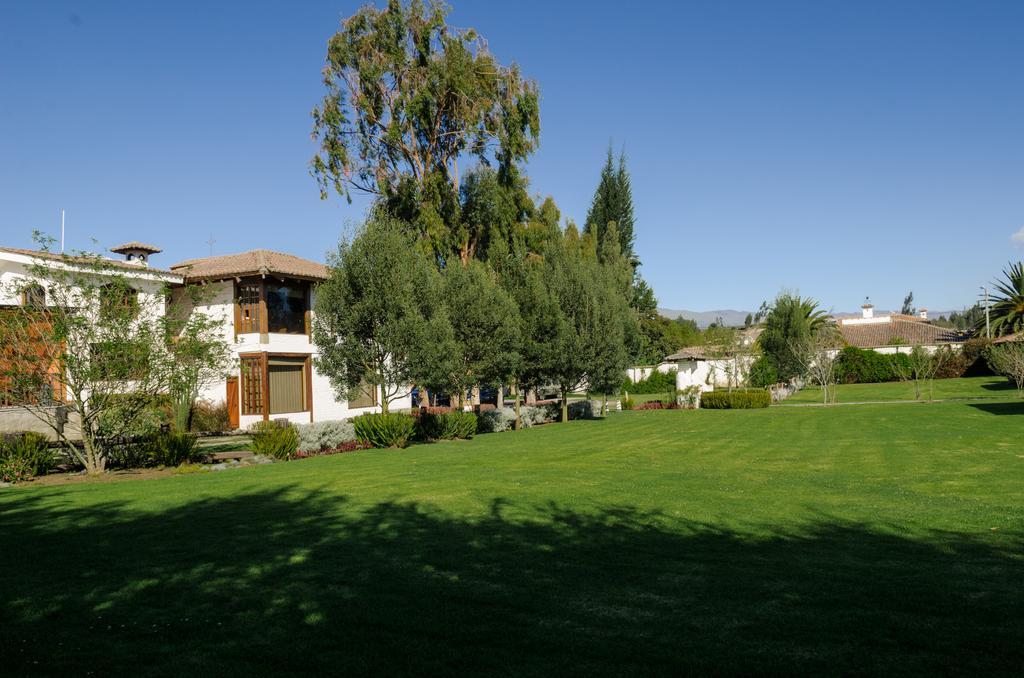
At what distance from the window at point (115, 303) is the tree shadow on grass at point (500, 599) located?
759cm

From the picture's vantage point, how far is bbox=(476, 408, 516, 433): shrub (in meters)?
28.4

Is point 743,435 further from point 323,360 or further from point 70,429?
point 70,429

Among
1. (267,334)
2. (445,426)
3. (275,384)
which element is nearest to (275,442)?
(445,426)

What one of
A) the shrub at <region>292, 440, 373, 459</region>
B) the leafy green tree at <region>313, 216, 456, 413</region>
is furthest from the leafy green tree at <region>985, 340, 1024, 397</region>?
the shrub at <region>292, 440, 373, 459</region>

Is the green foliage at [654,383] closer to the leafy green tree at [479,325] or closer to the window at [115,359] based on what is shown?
the leafy green tree at [479,325]

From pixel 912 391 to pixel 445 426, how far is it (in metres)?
32.7

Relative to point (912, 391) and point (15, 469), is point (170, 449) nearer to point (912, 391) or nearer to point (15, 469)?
point (15, 469)

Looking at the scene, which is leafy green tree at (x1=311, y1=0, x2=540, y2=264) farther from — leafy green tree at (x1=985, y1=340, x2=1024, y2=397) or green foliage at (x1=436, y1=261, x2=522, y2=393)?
leafy green tree at (x1=985, y1=340, x2=1024, y2=397)

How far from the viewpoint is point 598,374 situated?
30984 mm

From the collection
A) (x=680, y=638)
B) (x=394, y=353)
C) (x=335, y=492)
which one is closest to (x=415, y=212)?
(x=394, y=353)

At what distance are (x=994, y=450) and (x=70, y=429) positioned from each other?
23.4 meters

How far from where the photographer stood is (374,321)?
2144cm

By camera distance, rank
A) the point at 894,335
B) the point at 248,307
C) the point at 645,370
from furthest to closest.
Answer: the point at 894,335
the point at 645,370
the point at 248,307

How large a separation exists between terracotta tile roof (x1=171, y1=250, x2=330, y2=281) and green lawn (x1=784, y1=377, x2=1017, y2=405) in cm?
2802
